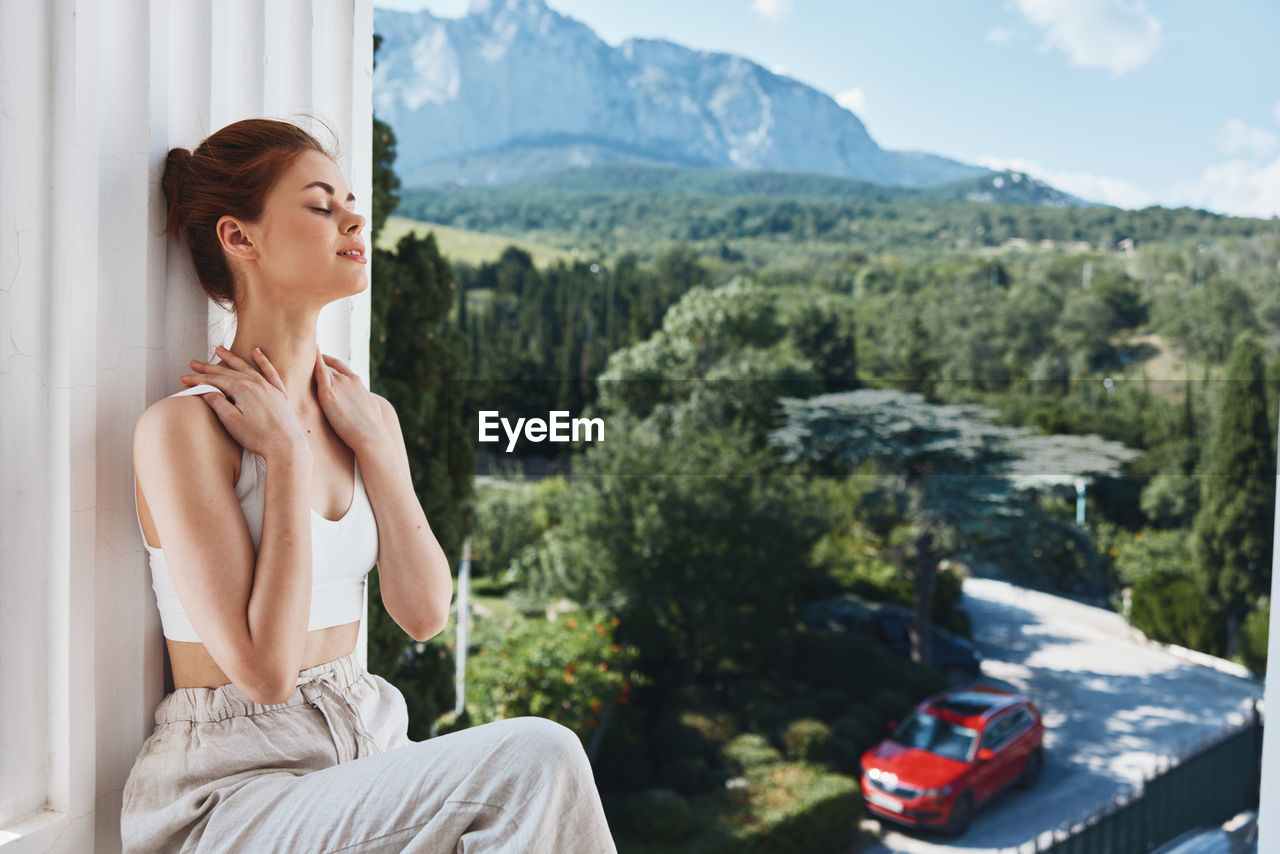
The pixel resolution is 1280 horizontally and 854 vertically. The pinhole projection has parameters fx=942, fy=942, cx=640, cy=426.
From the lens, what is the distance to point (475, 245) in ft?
23.0

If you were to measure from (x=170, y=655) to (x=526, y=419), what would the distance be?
264 inches

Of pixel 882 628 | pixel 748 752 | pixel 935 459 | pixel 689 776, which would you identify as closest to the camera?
pixel 689 776

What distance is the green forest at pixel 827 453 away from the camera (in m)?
6.23

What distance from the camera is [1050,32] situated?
7.10 metres

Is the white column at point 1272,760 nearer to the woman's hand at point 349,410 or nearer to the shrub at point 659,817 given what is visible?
the woman's hand at point 349,410

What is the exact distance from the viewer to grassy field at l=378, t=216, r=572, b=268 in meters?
6.93

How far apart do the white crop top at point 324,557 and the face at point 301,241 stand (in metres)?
0.10

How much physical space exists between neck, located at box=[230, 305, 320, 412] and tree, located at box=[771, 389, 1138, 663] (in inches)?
236

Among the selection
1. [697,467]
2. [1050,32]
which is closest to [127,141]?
→ [697,467]

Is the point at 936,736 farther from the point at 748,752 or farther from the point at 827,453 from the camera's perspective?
the point at 827,453

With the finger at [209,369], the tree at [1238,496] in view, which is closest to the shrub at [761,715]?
the tree at [1238,496]

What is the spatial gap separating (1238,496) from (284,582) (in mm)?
6981

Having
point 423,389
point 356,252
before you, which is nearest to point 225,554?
point 356,252

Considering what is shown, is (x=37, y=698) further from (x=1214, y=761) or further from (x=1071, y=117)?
(x=1071, y=117)
